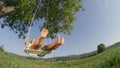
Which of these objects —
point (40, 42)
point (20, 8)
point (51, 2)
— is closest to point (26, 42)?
point (40, 42)

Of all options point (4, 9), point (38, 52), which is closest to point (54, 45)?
point (38, 52)

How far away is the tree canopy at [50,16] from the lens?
36406 millimetres

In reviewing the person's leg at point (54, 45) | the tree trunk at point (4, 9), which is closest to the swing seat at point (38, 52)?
the person's leg at point (54, 45)

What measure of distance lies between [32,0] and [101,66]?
1658 centimetres

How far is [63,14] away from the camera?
37.7m

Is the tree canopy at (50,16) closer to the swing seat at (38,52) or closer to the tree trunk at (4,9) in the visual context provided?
the tree trunk at (4,9)

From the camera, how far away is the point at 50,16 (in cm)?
3744

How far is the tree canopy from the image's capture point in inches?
1433

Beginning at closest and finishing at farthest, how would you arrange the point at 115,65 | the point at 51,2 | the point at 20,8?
1. the point at 115,65
2. the point at 20,8
3. the point at 51,2

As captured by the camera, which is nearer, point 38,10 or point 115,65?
point 115,65

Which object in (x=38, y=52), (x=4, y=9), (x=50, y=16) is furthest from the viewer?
(x=50, y=16)

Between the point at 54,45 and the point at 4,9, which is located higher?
the point at 4,9

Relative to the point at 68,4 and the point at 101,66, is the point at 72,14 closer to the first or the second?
the point at 68,4

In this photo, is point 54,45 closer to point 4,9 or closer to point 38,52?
point 38,52
